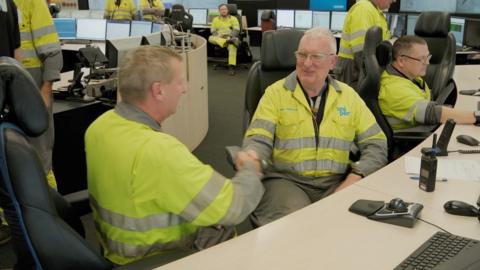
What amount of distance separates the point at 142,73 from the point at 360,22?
10.7ft

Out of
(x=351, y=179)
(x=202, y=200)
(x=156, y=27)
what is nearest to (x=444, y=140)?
(x=351, y=179)

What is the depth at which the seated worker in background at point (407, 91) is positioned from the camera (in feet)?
8.93

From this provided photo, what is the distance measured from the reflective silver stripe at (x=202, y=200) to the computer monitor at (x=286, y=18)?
767 centimetres

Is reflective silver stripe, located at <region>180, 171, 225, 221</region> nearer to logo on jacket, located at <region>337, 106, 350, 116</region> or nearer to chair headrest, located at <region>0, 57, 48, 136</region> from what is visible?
chair headrest, located at <region>0, 57, 48, 136</region>

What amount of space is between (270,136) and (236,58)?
697 cm

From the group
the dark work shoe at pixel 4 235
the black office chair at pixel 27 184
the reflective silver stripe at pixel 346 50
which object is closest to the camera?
the black office chair at pixel 27 184

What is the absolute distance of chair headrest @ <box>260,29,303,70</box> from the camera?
2644 millimetres

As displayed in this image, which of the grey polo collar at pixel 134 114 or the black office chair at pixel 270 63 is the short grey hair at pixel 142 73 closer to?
the grey polo collar at pixel 134 114

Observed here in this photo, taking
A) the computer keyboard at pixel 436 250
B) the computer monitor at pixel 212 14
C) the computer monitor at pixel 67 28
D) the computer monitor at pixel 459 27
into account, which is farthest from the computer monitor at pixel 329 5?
the computer keyboard at pixel 436 250

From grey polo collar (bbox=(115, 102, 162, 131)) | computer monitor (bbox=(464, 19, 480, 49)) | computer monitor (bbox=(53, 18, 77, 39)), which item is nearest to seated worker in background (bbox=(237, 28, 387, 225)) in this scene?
grey polo collar (bbox=(115, 102, 162, 131))

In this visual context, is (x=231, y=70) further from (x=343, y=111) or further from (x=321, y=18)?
(x=343, y=111)

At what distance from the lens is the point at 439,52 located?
Result: 3912 mm

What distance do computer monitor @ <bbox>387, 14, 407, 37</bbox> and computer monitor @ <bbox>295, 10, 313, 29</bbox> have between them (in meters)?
1.75

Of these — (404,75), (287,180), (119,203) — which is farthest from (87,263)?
(404,75)
